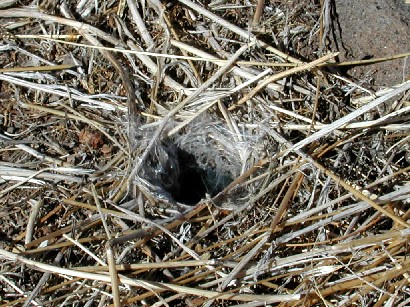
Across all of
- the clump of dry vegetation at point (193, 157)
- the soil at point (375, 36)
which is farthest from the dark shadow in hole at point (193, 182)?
the soil at point (375, 36)

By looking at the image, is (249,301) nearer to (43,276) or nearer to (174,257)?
(174,257)

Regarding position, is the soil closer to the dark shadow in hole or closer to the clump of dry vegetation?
the clump of dry vegetation

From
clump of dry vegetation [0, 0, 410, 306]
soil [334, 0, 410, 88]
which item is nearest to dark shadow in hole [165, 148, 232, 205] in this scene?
clump of dry vegetation [0, 0, 410, 306]

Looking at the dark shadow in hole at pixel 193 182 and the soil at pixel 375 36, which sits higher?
the soil at pixel 375 36

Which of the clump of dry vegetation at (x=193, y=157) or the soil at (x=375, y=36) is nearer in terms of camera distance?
the clump of dry vegetation at (x=193, y=157)

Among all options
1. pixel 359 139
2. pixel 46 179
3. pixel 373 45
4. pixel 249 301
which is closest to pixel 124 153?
pixel 46 179

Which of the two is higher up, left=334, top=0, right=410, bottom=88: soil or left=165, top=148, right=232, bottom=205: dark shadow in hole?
left=334, top=0, right=410, bottom=88: soil

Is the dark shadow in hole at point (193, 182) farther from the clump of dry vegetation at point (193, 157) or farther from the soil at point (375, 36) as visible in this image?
the soil at point (375, 36)
